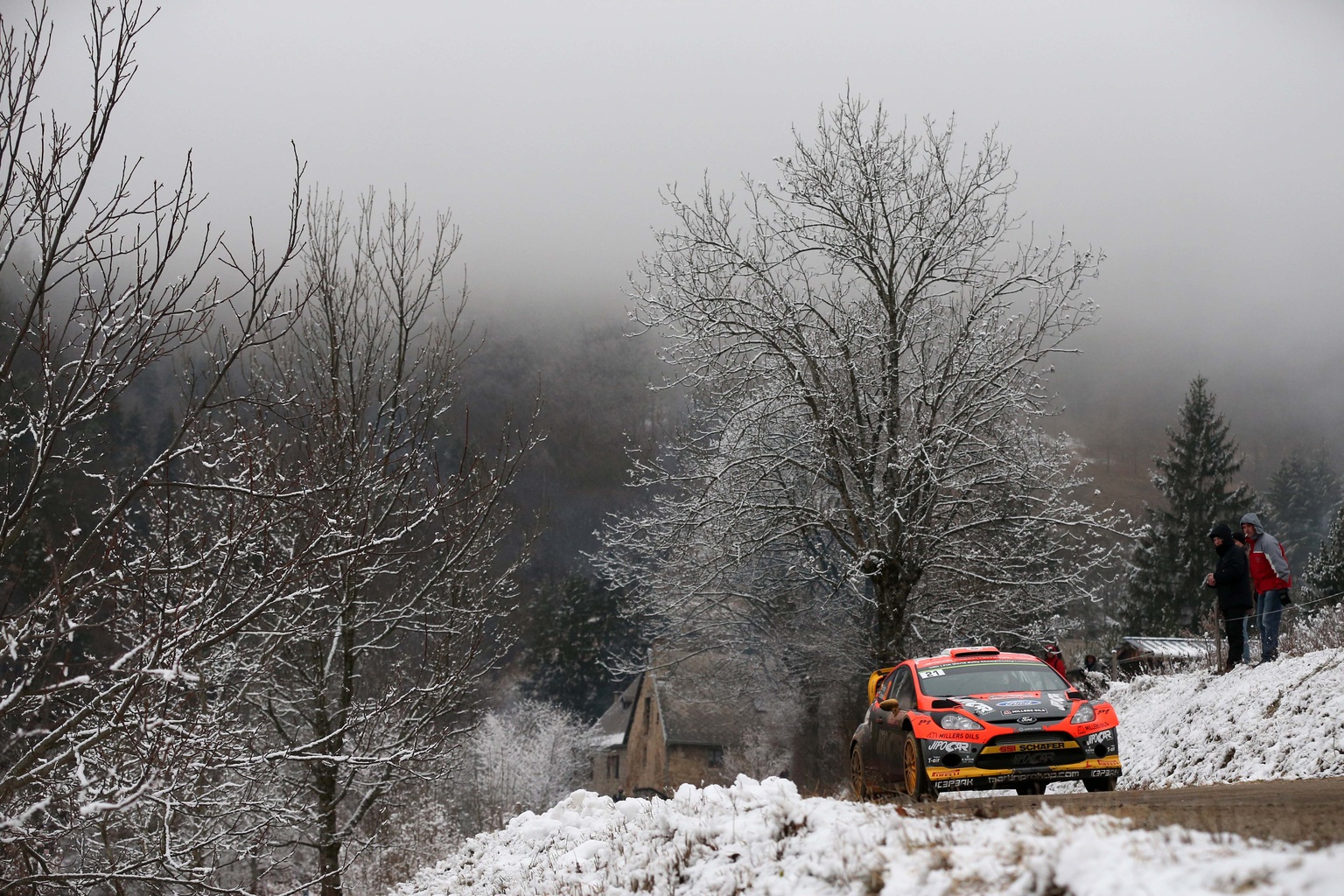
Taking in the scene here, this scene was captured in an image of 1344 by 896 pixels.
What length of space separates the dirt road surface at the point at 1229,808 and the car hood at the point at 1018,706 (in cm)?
81

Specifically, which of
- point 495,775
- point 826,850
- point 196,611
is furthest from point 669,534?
point 495,775

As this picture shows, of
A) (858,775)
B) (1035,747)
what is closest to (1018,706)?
(1035,747)

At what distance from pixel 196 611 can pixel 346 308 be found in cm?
856

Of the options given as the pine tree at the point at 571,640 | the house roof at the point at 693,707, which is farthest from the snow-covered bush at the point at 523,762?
the house roof at the point at 693,707

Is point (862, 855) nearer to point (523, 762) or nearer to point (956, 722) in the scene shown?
point (956, 722)

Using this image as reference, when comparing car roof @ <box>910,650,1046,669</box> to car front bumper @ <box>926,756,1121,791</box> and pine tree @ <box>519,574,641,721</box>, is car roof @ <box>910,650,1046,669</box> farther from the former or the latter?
pine tree @ <box>519,574,641,721</box>

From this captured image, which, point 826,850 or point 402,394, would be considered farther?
point 402,394

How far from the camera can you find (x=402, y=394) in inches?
603

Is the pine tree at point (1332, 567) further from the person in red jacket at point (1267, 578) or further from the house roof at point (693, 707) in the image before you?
the person in red jacket at point (1267, 578)

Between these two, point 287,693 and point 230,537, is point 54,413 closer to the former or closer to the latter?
point 230,537

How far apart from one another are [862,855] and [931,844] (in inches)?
17.0

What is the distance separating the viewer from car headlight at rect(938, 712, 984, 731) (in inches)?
408

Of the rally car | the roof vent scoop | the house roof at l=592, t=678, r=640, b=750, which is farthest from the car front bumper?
the house roof at l=592, t=678, r=640, b=750

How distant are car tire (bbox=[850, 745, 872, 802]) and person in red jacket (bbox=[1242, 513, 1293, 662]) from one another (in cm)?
651
